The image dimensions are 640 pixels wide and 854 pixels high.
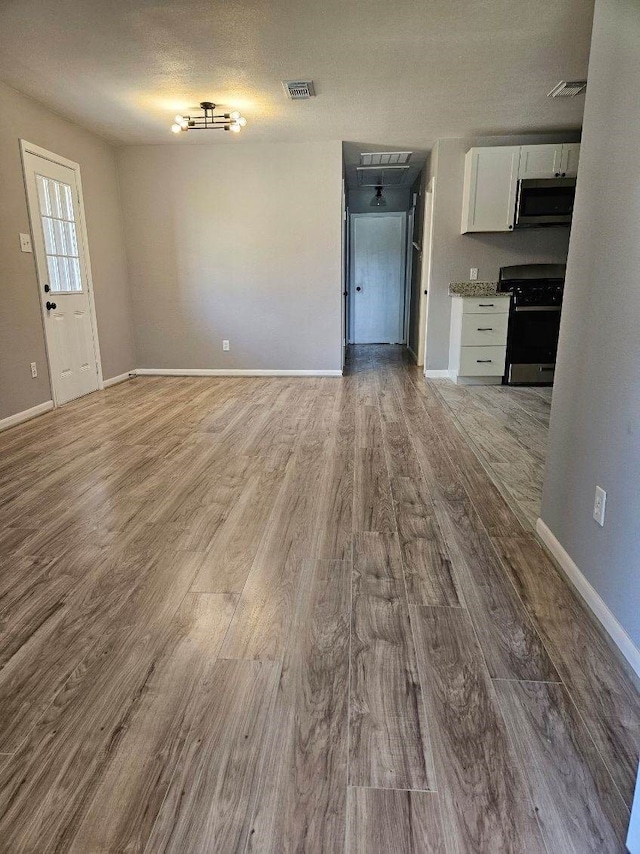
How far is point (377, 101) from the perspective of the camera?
4.08 meters

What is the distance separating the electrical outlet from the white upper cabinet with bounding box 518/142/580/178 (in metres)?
4.49

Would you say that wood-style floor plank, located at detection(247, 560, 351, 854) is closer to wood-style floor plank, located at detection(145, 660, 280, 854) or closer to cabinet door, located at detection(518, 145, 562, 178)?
wood-style floor plank, located at detection(145, 660, 280, 854)

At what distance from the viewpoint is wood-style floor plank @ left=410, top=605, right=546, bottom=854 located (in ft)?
3.20

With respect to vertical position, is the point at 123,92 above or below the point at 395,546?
above

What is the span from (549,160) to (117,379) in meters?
5.08

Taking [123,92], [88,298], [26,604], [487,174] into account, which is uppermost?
[123,92]

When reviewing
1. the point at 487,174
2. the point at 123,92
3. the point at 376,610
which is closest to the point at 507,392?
the point at 487,174

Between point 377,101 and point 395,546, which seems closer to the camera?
point 395,546

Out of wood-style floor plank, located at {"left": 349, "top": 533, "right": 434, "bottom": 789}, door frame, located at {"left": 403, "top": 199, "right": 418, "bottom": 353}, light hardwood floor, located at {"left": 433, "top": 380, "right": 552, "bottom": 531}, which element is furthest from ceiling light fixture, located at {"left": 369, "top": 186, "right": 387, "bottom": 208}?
wood-style floor plank, located at {"left": 349, "top": 533, "right": 434, "bottom": 789}

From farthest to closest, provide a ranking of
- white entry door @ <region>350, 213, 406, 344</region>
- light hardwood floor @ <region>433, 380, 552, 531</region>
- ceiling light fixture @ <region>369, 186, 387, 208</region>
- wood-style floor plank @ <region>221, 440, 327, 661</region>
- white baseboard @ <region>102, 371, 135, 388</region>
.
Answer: white entry door @ <region>350, 213, 406, 344</region> < ceiling light fixture @ <region>369, 186, 387, 208</region> < white baseboard @ <region>102, 371, 135, 388</region> < light hardwood floor @ <region>433, 380, 552, 531</region> < wood-style floor plank @ <region>221, 440, 327, 661</region>

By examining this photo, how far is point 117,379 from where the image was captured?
5.63m

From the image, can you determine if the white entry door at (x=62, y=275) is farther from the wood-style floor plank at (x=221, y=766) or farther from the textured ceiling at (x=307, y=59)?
the wood-style floor plank at (x=221, y=766)

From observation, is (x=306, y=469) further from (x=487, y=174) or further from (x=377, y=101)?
Answer: (x=487, y=174)

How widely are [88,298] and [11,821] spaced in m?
4.81
